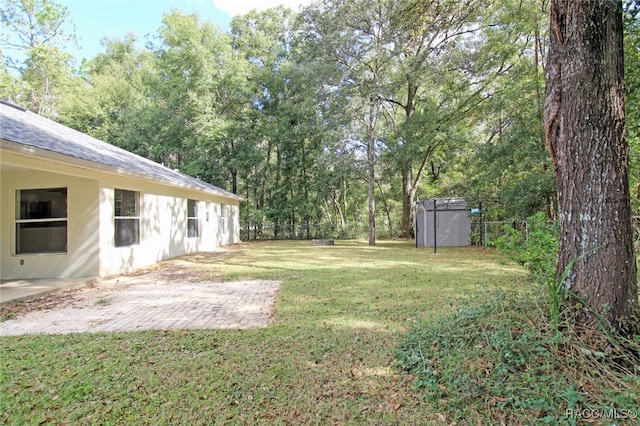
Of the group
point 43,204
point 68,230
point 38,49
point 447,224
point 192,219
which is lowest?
point 447,224

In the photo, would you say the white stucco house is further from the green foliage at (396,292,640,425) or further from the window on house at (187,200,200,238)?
the green foliage at (396,292,640,425)

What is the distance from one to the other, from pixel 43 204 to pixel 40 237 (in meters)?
0.71

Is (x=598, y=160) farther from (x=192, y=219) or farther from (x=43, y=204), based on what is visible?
(x=192, y=219)

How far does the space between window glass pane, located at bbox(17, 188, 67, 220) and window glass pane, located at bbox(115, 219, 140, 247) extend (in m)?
1.13

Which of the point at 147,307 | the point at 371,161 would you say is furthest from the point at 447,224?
the point at 147,307

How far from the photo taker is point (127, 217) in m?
8.30

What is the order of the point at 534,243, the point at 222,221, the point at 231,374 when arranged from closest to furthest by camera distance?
1. the point at 231,374
2. the point at 534,243
3. the point at 222,221

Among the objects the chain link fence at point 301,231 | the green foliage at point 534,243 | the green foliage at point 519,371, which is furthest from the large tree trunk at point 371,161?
the green foliage at point 519,371

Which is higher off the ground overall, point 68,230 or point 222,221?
point 222,221

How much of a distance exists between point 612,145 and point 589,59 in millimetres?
670

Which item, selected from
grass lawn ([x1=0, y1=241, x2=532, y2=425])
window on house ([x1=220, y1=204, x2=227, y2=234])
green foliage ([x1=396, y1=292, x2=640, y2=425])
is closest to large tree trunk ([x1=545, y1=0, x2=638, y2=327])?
green foliage ([x1=396, y1=292, x2=640, y2=425])

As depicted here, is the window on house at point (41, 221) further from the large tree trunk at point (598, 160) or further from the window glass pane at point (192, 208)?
the large tree trunk at point (598, 160)

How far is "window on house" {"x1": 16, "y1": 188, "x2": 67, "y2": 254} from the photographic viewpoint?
7.02 meters

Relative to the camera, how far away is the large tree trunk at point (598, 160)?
242cm
